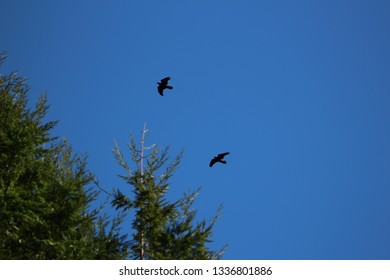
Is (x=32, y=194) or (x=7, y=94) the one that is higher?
(x=7, y=94)

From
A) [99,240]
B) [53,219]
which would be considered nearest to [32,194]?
[53,219]

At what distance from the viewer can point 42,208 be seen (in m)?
16.5

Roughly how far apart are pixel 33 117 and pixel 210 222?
18.4 feet

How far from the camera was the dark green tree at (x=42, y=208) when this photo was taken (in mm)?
16094

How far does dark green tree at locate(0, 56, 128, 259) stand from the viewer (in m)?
16.1

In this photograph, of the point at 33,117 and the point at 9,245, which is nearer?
the point at 9,245
